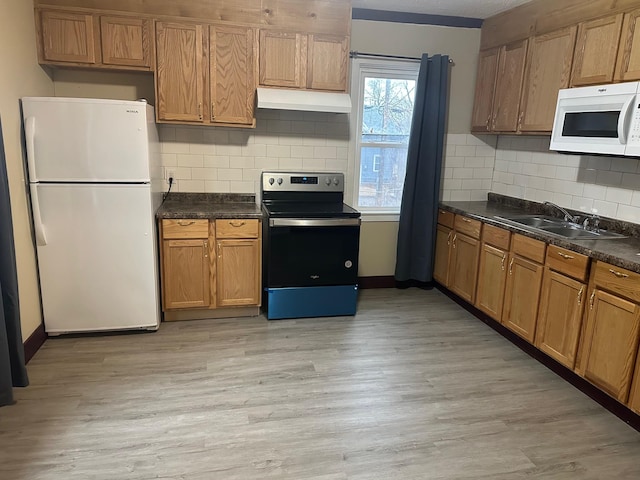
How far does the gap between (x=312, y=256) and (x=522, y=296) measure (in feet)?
5.25

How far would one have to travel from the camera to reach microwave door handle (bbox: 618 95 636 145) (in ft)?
8.71

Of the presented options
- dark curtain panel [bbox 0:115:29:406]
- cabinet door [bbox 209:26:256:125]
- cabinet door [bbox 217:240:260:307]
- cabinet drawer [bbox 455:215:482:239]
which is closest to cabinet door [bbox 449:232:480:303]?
cabinet drawer [bbox 455:215:482:239]

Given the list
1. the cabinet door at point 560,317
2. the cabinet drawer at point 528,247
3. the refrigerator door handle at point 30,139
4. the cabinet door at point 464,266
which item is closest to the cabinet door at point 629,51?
the cabinet drawer at point 528,247

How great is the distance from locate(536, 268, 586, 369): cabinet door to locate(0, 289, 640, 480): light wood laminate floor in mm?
199

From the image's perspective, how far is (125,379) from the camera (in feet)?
9.41

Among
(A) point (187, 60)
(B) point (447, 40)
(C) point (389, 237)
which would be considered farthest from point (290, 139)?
(B) point (447, 40)

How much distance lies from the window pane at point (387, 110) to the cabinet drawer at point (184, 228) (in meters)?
1.76

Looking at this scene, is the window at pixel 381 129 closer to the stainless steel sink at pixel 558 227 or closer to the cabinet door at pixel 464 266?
the cabinet door at pixel 464 266

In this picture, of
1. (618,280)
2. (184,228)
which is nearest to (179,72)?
(184,228)

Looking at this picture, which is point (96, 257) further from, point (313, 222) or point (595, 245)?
point (595, 245)

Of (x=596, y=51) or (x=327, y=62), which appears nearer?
(x=596, y=51)

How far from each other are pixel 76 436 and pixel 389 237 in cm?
319

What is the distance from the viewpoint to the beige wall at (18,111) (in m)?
2.80

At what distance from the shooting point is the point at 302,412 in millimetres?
2584
